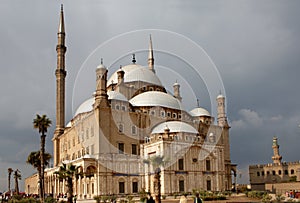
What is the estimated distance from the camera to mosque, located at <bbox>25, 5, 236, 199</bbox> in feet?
146

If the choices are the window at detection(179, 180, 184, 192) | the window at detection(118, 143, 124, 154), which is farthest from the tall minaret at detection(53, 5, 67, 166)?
the window at detection(179, 180, 184, 192)

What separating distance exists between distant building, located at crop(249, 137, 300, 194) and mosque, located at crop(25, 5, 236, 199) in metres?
13.4

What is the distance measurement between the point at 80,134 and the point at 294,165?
39.5 m

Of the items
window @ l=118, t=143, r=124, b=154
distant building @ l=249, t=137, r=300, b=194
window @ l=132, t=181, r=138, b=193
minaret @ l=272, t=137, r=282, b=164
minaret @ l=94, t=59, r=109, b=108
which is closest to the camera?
window @ l=132, t=181, r=138, b=193

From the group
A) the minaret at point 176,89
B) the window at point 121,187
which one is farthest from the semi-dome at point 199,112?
the window at point 121,187

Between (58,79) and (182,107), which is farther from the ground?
(58,79)

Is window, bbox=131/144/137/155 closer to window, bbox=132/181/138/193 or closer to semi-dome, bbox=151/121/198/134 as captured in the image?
semi-dome, bbox=151/121/198/134

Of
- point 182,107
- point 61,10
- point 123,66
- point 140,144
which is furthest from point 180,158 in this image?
point 61,10

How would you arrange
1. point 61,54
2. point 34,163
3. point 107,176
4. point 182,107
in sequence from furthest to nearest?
point 61,54
point 182,107
point 34,163
point 107,176

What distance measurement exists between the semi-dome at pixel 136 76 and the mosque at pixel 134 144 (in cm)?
26

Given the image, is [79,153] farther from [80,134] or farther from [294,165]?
[294,165]

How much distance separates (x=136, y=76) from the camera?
5966cm

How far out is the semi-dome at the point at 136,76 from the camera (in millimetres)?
59438

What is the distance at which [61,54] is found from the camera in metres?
61.6
